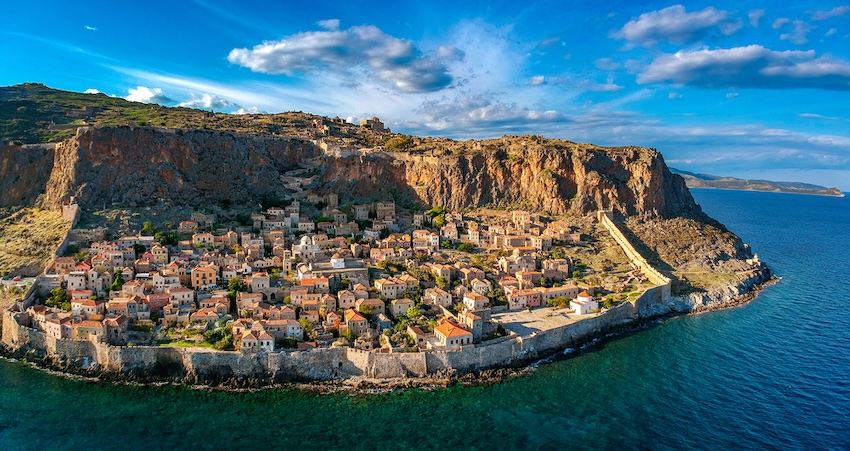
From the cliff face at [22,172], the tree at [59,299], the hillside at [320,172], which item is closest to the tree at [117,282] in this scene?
the tree at [59,299]

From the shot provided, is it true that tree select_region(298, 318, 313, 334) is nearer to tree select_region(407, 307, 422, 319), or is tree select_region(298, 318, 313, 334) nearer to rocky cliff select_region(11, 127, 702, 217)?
tree select_region(407, 307, 422, 319)

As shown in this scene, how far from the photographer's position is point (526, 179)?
194ft

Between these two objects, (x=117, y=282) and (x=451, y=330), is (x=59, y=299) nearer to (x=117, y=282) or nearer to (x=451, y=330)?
(x=117, y=282)

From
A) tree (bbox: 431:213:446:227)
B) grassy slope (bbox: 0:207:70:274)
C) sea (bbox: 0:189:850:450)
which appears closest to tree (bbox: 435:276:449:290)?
sea (bbox: 0:189:850:450)

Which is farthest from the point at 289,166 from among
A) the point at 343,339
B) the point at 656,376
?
the point at 656,376

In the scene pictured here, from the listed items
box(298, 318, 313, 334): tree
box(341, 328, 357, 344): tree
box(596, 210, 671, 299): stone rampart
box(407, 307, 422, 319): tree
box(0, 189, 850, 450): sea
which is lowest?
box(0, 189, 850, 450): sea

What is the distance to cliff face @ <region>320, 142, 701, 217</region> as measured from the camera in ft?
185

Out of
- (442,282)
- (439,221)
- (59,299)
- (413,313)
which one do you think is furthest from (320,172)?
(413,313)

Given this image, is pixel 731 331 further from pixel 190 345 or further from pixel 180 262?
pixel 180 262

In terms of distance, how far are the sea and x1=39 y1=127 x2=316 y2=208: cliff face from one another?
20968 mm

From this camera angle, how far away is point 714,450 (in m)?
22.9

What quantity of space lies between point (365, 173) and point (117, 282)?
94.8 ft

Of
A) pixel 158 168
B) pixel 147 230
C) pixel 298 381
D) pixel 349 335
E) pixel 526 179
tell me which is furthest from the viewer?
pixel 526 179

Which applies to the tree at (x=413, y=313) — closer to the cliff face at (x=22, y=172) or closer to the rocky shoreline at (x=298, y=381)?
the rocky shoreline at (x=298, y=381)
